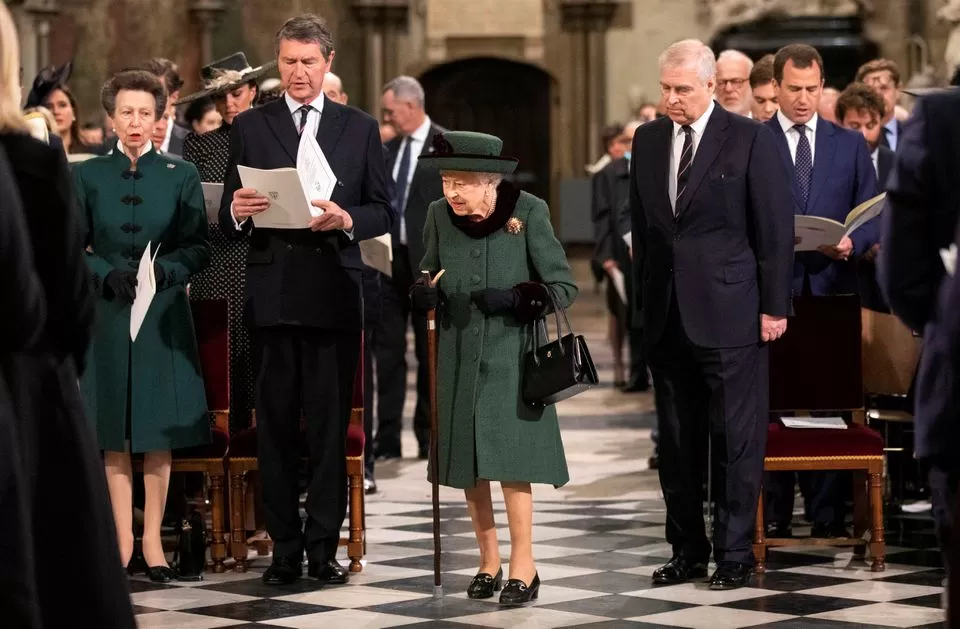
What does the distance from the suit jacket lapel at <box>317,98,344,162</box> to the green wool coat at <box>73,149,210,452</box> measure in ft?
1.56

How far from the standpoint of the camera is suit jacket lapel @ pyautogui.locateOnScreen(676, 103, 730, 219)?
19.9 feet

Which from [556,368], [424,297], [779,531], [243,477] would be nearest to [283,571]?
[243,477]

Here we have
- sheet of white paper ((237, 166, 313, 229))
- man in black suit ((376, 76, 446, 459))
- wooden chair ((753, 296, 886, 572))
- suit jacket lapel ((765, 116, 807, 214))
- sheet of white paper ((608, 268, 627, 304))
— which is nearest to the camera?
sheet of white paper ((237, 166, 313, 229))

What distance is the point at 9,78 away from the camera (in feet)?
11.3

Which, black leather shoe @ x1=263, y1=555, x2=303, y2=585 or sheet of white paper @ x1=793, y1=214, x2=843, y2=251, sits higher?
sheet of white paper @ x1=793, y1=214, x2=843, y2=251

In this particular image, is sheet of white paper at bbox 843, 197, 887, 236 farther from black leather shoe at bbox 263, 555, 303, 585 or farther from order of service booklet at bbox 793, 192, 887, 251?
black leather shoe at bbox 263, 555, 303, 585

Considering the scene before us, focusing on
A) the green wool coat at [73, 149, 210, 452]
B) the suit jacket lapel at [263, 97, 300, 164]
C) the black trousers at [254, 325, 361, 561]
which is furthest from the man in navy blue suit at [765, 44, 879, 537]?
the green wool coat at [73, 149, 210, 452]

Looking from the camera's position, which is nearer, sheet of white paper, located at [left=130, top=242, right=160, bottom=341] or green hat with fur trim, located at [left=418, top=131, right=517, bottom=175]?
green hat with fur trim, located at [left=418, top=131, right=517, bottom=175]

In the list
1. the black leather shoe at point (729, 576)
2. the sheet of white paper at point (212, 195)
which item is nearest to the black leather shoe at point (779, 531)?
the black leather shoe at point (729, 576)

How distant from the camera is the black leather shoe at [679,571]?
20.0ft

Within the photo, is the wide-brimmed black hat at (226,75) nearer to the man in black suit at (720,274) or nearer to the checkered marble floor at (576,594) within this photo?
the man in black suit at (720,274)

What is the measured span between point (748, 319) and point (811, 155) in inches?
48.3

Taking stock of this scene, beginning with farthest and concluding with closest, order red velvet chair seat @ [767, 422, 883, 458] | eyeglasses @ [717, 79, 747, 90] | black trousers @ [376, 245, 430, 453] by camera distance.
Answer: black trousers @ [376, 245, 430, 453] < eyeglasses @ [717, 79, 747, 90] < red velvet chair seat @ [767, 422, 883, 458]

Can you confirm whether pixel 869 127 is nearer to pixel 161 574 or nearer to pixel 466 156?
pixel 466 156
